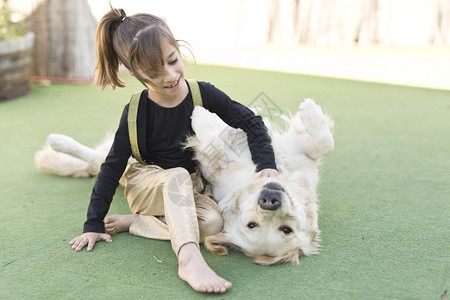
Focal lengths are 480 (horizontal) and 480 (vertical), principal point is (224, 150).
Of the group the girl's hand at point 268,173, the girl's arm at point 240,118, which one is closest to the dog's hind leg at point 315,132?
the girl's arm at point 240,118

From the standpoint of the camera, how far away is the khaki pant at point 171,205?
2.04m

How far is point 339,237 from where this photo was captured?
2213 millimetres

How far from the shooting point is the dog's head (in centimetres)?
194

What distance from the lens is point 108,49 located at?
2.22 meters

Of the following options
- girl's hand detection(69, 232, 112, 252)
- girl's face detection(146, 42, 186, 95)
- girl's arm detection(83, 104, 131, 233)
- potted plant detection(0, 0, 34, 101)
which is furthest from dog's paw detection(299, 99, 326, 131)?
potted plant detection(0, 0, 34, 101)

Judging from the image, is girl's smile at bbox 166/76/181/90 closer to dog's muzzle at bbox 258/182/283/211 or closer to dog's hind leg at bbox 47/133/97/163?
dog's muzzle at bbox 258/182/283/211

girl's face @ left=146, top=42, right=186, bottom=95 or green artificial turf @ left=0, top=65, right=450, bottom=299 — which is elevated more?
girl's face @ left=146, top=42, right=186, bottom=95

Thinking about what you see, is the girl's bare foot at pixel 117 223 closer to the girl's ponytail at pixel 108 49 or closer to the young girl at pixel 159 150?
the young girl at pixel 159 150

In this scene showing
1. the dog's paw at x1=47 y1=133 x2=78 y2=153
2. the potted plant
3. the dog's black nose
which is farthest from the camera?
the potted plant

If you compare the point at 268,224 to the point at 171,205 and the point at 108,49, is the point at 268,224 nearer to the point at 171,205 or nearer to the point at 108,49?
the point at 171,205

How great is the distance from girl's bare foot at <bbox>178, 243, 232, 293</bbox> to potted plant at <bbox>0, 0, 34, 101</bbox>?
3.53 m

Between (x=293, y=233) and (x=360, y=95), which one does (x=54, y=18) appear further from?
(x=293, y=233)

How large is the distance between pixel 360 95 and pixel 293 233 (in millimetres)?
3164

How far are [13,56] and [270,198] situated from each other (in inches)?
147
